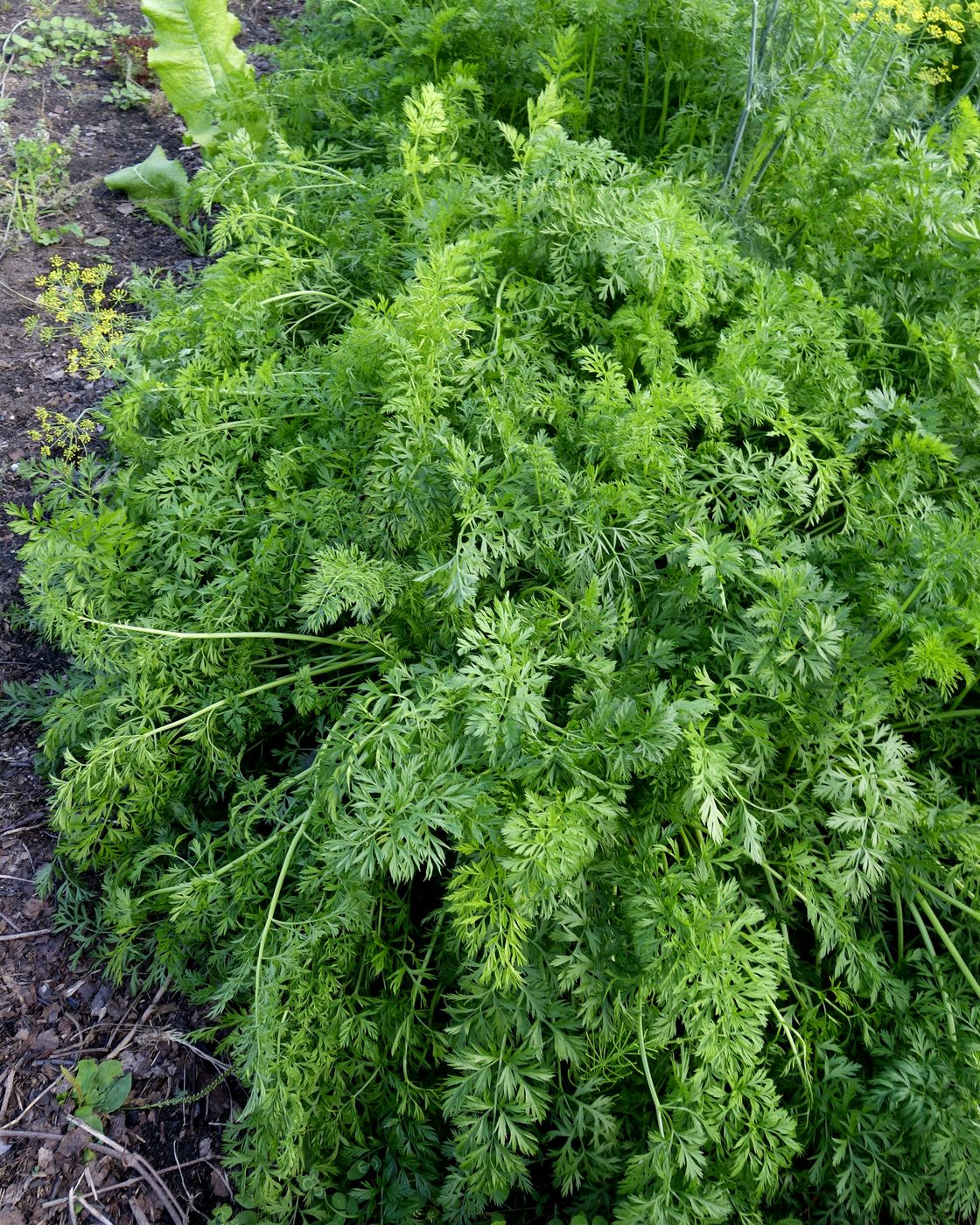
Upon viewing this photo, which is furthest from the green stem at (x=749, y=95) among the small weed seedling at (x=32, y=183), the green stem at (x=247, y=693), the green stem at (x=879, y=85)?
the small weed seedling at (x=32, y=183)

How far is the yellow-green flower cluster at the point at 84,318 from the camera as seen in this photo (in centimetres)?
347

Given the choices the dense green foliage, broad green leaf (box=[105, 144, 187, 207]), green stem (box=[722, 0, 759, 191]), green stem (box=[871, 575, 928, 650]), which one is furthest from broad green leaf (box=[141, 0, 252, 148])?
green stem (box=[871, 575, 928, 650])

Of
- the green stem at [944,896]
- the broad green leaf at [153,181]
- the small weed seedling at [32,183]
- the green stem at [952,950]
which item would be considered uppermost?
the green stem at [944,896]

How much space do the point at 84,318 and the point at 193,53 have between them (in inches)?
69.2

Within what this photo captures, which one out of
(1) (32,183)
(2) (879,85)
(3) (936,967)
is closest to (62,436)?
(1) (32,183)

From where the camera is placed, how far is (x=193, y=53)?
4.65 metres

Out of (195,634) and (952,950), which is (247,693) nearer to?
(195,634)

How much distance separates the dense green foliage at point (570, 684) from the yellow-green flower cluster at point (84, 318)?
0.64m

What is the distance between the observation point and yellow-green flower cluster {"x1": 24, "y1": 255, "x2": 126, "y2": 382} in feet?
11.4

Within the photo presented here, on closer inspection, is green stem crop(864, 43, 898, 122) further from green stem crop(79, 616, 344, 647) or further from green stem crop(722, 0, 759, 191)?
green stem crop(79, 616, 344, 647)

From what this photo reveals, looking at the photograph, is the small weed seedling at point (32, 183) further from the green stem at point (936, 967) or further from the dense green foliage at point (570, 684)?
the green stem at point (936, 967)

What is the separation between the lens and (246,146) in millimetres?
3256

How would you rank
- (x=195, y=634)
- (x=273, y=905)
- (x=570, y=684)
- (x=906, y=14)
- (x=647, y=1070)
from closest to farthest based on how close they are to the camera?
1. (x=647, y=1070)
2. (x=273, y=905)
3. (x=570, y=684)
4. (x=195, y=634)
5. (x=906, y=14)

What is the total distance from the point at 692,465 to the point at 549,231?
80 centimetres
